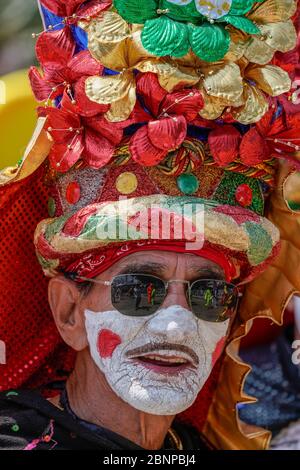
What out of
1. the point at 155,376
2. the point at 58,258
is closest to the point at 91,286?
the point at 58,258

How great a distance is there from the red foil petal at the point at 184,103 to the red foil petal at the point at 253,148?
0.75 feet

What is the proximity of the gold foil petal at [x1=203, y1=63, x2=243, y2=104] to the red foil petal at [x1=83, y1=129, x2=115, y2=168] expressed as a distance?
0.39 meters

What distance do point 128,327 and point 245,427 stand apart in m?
1.01

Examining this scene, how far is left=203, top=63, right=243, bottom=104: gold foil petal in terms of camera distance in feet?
11.0

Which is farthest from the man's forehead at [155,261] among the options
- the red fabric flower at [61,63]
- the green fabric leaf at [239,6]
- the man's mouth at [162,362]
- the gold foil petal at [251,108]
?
the green fabric leaf at [239,6]

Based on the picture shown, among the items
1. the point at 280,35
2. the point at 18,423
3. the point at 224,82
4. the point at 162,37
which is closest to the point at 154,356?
the point at 18,423

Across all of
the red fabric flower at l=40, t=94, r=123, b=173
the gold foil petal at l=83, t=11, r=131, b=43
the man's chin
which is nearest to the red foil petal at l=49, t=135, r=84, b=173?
the red fabric flower at l=40, t=94, r=123, b=173

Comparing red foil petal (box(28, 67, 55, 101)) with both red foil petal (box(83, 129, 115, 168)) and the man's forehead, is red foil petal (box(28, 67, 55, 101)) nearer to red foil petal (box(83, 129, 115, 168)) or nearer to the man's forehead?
red foil petal (box(83, 129, 115, 168))

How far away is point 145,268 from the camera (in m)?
3.52

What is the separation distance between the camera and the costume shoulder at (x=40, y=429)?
345 cm

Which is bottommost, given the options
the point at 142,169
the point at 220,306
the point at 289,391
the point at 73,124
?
the point at 289,391
